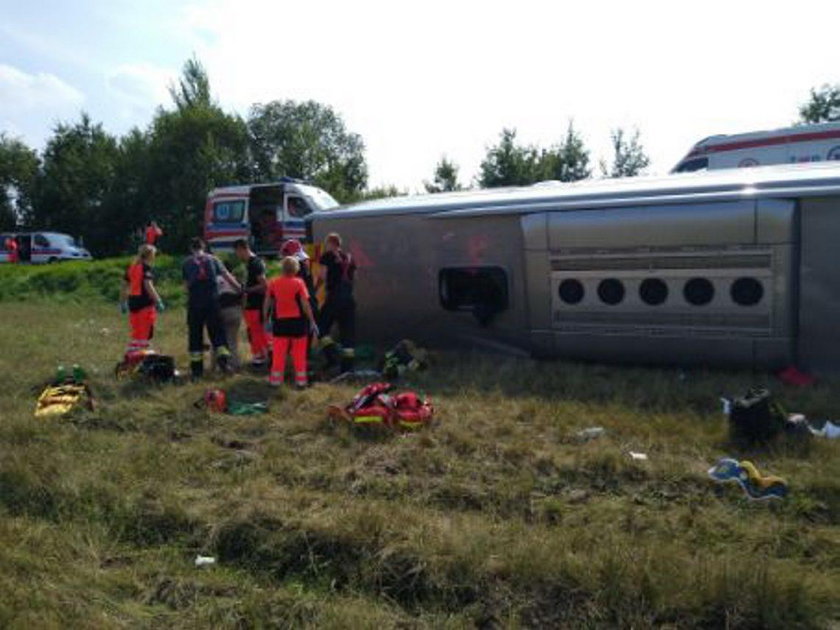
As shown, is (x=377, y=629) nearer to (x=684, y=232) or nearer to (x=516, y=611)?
(x=516, y=611)

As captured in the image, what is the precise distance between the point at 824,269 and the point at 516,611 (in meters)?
5.26

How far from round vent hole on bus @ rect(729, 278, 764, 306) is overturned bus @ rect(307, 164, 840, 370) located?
1cm

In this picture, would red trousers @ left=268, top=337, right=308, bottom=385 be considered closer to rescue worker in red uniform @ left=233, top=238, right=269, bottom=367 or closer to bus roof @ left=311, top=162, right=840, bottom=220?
rescue worker in red uniform @ left=233, top=238, right=269, bottom=367

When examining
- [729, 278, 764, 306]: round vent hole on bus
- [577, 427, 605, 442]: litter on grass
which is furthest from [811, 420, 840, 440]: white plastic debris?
[729, 278, 764, 306]: round vent hole on bus

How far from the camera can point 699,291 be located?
8320 millimetres

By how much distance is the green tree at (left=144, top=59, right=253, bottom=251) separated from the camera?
4150 cm

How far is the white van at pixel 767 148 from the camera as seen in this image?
14000mm

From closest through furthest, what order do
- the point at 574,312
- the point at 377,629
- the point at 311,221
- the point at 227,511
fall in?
the point at 377,629
the point at 227,511
the point at 574,312
the point at 311,221

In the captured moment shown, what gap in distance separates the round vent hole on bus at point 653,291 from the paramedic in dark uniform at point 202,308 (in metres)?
4.59

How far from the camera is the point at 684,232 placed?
26.9 ft

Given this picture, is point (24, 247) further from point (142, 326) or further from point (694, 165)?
point (694, 165)

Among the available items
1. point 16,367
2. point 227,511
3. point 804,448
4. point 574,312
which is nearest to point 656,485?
point 804,448

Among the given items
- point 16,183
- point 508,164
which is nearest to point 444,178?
point 508,164

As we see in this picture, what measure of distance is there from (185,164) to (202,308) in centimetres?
3540
